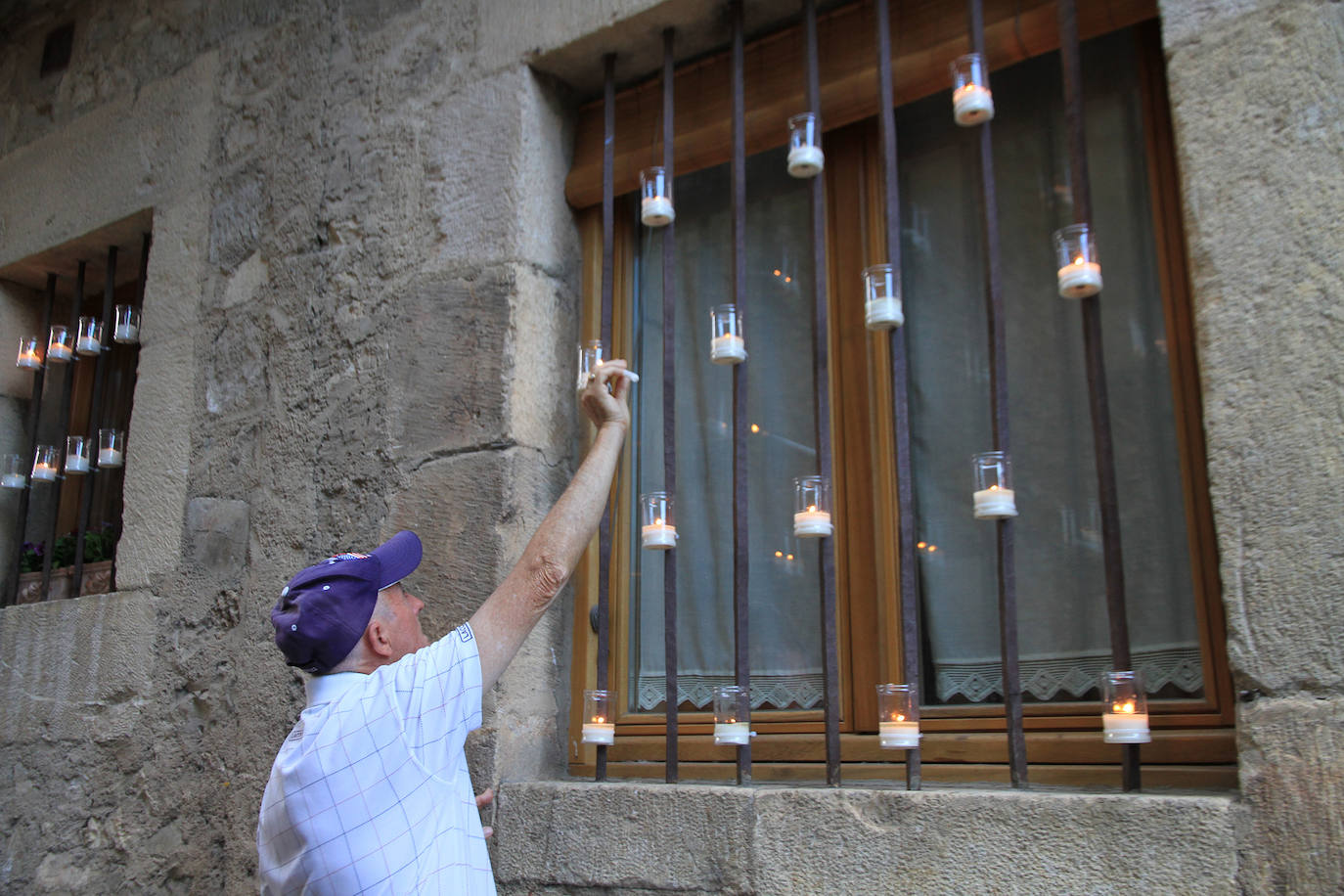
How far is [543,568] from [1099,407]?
3.33 ft

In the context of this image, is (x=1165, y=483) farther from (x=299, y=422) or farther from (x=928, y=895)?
(x=299, y=422)

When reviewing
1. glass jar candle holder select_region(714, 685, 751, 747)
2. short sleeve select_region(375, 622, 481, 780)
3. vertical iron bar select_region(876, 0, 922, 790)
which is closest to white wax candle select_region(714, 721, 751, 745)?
glass jar candle holder select_region(714, 685, 751, 747)

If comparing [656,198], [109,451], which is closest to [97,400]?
[109,451]

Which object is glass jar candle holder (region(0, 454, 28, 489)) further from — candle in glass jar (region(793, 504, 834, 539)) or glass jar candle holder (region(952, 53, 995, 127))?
glass jar candle holder (region(952, 53, 995, 127))

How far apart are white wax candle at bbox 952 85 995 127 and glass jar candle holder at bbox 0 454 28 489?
3.19 metres

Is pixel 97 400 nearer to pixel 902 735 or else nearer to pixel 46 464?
pixel 46 464

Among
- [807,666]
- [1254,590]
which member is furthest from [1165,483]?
[807,666]

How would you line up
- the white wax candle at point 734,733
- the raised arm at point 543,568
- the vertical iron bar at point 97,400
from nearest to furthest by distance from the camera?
1. the raised arm at point 543,568
2. the white wax candle at point 734,733
3. the vertical iron bar at point 97,400

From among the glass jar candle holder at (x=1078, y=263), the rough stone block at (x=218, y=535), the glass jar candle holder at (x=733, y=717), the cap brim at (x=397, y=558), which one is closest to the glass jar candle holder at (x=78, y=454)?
the rough stone block at (x=218, y=535)

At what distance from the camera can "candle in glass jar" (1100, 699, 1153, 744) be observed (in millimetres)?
1778

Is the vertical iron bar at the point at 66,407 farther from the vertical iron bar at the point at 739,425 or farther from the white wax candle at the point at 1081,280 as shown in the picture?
the white wax candle at the point at 1081,280

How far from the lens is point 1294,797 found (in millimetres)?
1550

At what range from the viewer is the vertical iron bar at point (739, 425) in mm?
2219

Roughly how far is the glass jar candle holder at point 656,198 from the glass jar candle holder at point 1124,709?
135 cm
